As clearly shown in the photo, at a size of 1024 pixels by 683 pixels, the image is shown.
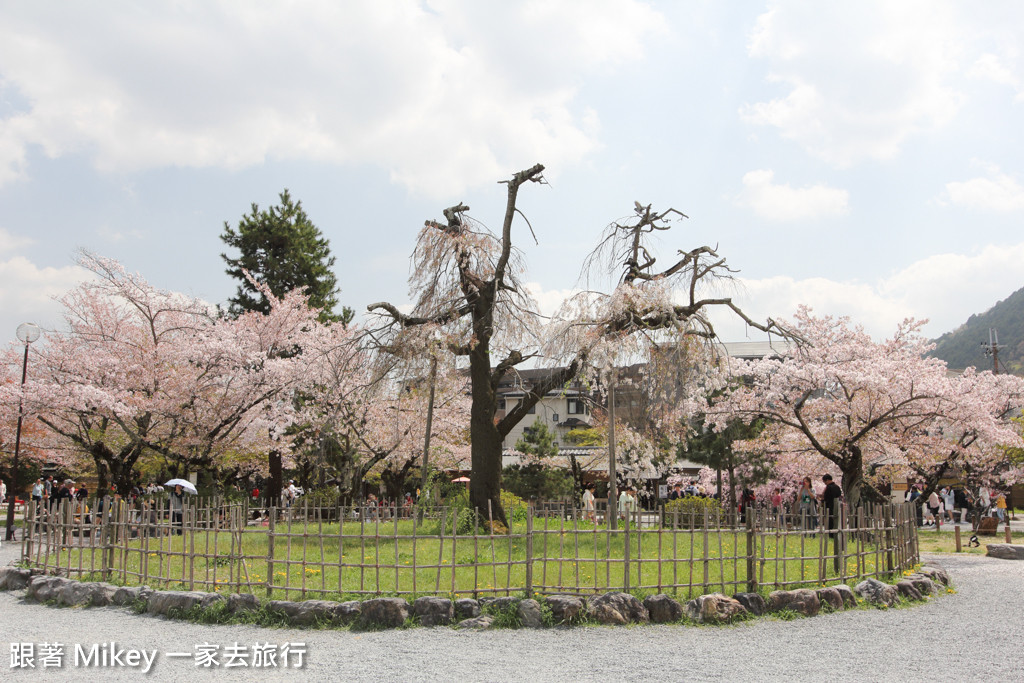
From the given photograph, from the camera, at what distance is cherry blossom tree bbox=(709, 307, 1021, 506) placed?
15.9 meters

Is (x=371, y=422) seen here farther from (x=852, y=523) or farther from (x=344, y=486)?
(x=852, y=523)

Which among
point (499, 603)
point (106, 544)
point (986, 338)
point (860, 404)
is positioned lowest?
point (499, 603)

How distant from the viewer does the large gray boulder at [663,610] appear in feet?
26.4

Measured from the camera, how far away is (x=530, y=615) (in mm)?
7840

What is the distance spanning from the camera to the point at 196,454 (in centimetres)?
2119

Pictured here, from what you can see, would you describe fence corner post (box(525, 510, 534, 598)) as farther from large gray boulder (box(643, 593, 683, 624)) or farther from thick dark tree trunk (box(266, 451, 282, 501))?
thick dark tree trunk (box(266, 451, 282, 501))

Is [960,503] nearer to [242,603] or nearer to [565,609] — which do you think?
[565,609]

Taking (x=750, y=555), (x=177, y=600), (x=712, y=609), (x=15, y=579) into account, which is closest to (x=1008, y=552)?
(x=750, y=555)

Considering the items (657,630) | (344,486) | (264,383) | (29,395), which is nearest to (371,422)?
(344,486)

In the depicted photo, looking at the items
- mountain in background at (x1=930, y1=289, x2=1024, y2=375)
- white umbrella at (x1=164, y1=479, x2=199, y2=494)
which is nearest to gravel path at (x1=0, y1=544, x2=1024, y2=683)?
white umbrella at (x1=164, y1=479, x2=199, y2=494)

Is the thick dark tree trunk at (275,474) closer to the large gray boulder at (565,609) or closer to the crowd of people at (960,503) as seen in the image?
the crowd of people at (960,503)

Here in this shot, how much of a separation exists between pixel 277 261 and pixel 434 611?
95.0 feet

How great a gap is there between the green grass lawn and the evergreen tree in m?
24.4

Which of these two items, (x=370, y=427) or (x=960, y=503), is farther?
(x=960, y=503)
